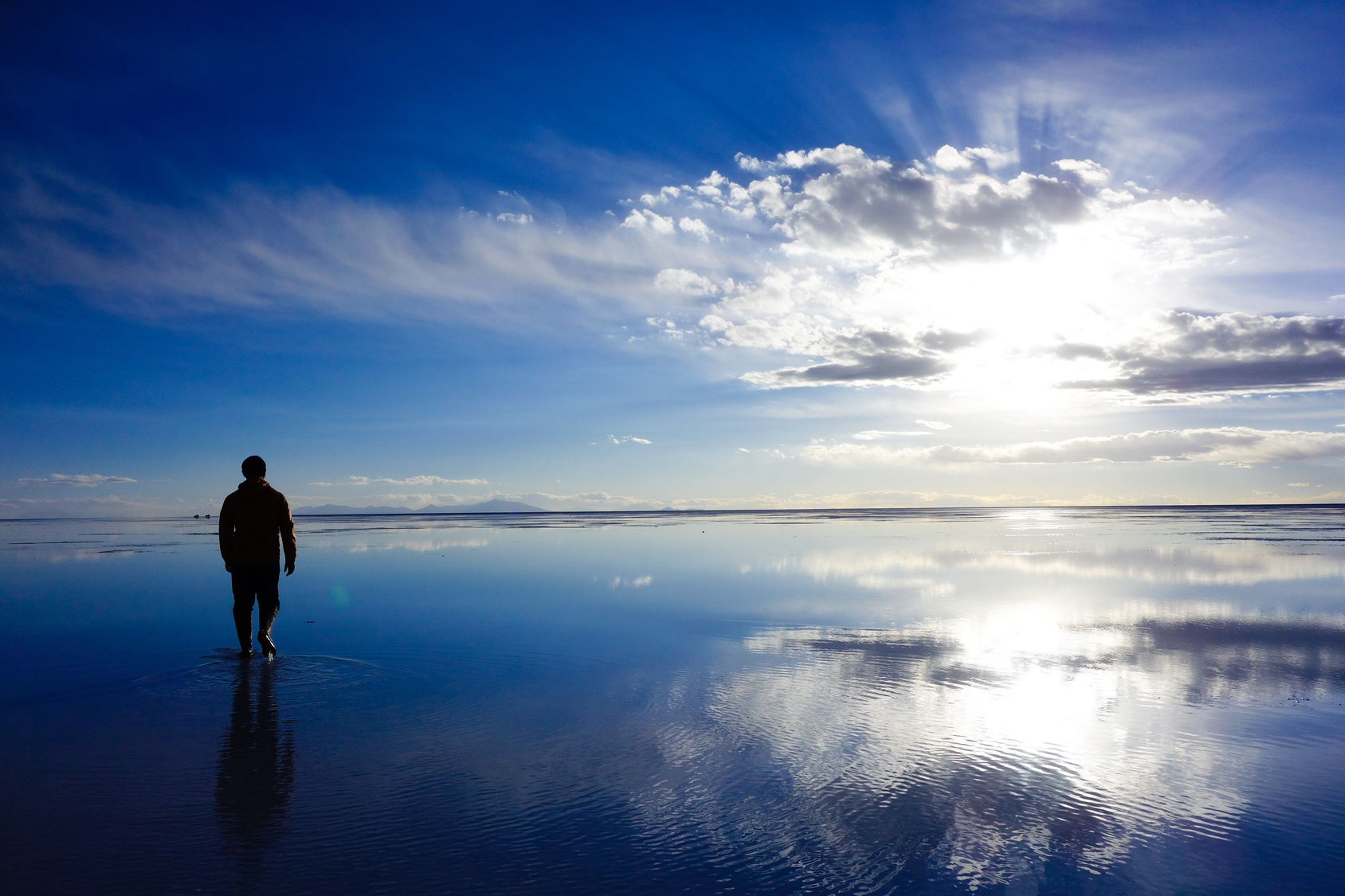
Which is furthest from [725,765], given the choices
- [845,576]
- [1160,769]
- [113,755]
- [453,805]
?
[845,576]

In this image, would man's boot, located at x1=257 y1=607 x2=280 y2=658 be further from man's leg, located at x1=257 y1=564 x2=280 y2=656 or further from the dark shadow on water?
the dark shadow on water

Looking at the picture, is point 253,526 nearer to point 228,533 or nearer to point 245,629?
point 228,533

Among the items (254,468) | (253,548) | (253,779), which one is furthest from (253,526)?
(253,779)

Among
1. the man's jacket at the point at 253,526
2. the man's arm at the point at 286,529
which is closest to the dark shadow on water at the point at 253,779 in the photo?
the man's jacket at the point at 253,526

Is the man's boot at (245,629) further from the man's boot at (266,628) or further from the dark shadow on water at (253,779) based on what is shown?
the dark shadow on water at (253,779)

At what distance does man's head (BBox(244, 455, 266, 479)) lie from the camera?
10.3m

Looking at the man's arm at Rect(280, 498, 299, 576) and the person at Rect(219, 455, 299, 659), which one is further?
the man's arm at Rect(280, 498, 299, 576)

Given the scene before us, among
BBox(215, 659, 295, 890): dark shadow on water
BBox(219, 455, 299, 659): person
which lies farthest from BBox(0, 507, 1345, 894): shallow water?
BBox(219, 455, 299, 659): person

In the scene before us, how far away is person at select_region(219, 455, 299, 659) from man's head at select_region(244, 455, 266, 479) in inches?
0.6

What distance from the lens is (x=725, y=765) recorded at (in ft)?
20.1

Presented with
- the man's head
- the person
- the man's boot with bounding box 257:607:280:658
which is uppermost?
the man's head

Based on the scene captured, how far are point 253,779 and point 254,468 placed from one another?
5828 mm

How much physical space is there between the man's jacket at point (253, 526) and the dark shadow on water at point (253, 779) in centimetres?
228

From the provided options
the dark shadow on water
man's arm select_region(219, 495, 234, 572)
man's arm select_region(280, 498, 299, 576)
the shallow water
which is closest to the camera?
the shallow water
